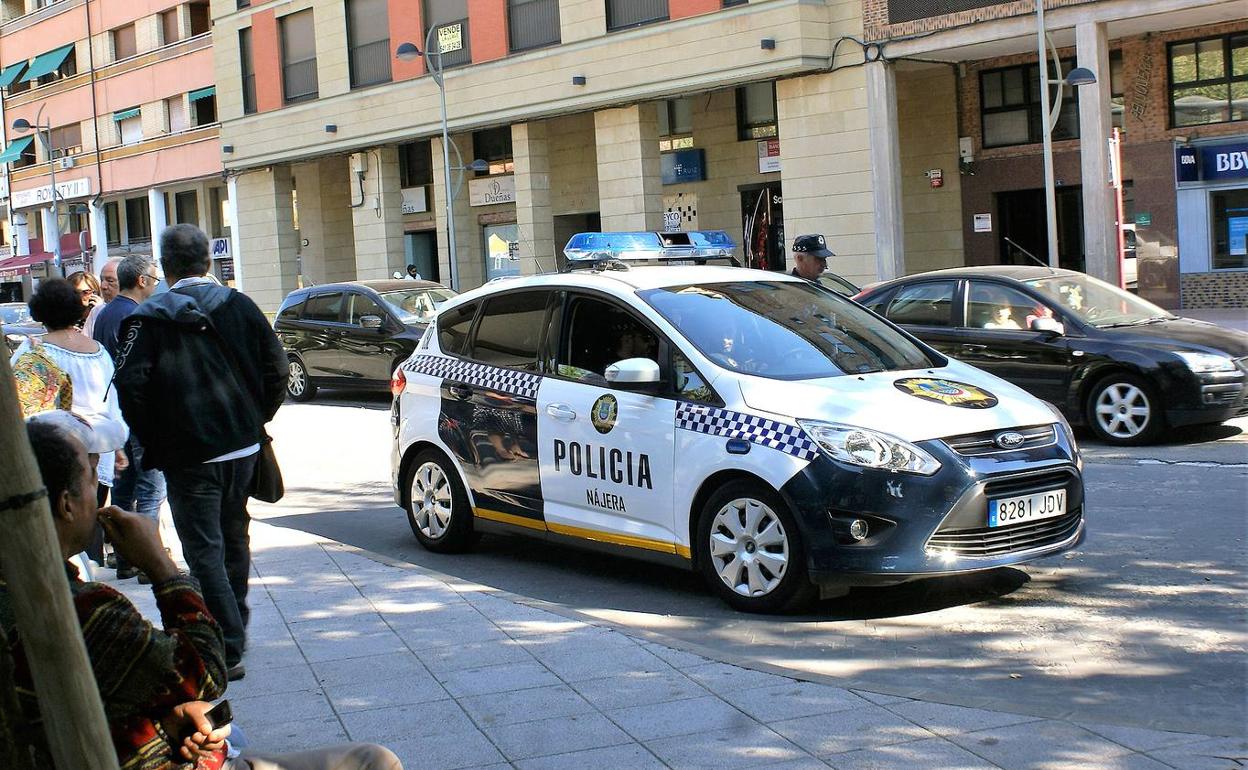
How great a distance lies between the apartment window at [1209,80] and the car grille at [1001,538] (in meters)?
20.0

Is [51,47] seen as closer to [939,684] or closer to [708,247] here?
[708,247]

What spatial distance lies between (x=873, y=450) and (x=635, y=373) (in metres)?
1.30

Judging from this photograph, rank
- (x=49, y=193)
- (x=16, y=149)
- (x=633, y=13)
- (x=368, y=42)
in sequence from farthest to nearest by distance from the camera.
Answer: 1. (x=16, y=149)
2. (x=49, y=193)
3. (x=368, y=42)
4. (x=633, y=13)

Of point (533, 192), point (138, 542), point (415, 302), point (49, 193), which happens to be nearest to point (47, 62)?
point (49, 193)

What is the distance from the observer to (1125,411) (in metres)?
11.6

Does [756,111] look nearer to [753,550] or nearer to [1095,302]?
[1095,302]

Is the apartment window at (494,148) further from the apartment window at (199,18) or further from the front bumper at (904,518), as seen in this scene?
the front bumper at (904,518)

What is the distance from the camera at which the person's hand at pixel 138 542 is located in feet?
9.62

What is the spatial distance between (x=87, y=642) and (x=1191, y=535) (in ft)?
22.5

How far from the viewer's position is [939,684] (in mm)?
5648

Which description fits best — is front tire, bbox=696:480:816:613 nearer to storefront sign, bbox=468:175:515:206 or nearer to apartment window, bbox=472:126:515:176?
storefront sign, bbox=468:175:515:206

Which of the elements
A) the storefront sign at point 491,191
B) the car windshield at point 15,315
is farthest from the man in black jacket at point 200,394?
the storefront sign at point 491,191

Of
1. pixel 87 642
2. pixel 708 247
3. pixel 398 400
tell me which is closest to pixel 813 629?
pixel 398 400

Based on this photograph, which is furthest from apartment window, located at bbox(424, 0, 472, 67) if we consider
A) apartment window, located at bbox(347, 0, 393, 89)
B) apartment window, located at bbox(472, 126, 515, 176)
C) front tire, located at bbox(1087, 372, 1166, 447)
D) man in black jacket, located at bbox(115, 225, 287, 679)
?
man in black jacket, located at bbox(115, 225, 287, 679)
